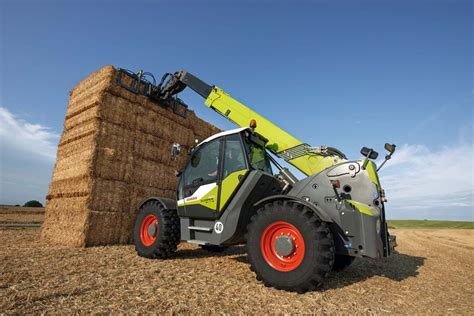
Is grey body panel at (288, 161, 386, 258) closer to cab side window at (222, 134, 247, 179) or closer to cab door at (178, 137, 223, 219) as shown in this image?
cab side window at (222, 134, 247, 179)

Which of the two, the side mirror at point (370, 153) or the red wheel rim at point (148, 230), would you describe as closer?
the side mirror at point (370, 153)

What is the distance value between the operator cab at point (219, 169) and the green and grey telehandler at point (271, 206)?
2 centimetres

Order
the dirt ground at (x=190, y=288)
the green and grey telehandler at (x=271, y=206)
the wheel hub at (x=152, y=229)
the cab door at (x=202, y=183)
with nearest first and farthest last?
the dirt ground at (x=190, y=288)
the green and grey telehandler at (x=271, y=206)
the cab door at (x=202, y=183)
the wheel hub at (x=152, y=229)

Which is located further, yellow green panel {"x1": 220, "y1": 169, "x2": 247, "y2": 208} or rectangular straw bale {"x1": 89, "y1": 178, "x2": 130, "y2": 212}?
rectangular straw bale {"x1": 89, "y1": 178, "x2": 130, "y2": 212}

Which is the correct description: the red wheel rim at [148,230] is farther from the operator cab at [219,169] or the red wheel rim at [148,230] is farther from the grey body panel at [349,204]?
the grey body panel at [349,204]

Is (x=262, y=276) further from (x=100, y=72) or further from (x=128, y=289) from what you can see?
(x=100, y=72)

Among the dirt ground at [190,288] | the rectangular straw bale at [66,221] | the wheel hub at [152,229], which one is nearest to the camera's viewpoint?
the dirt ground at [190,288]

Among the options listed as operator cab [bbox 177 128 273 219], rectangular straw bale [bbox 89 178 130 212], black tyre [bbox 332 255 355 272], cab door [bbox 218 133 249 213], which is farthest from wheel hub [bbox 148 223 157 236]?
black tyre [bbox 332 255 355 272]

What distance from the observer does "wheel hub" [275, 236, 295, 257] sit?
4.43m

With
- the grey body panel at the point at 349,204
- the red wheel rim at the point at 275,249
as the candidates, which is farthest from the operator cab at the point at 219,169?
the red wheel rim at the point at 275,249

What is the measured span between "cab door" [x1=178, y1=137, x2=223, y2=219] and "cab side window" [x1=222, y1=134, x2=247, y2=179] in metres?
0.16

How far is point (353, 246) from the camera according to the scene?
4594 mm

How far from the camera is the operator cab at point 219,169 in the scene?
566 cm

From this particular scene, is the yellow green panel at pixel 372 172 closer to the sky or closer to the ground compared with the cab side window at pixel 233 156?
closer to the ground
